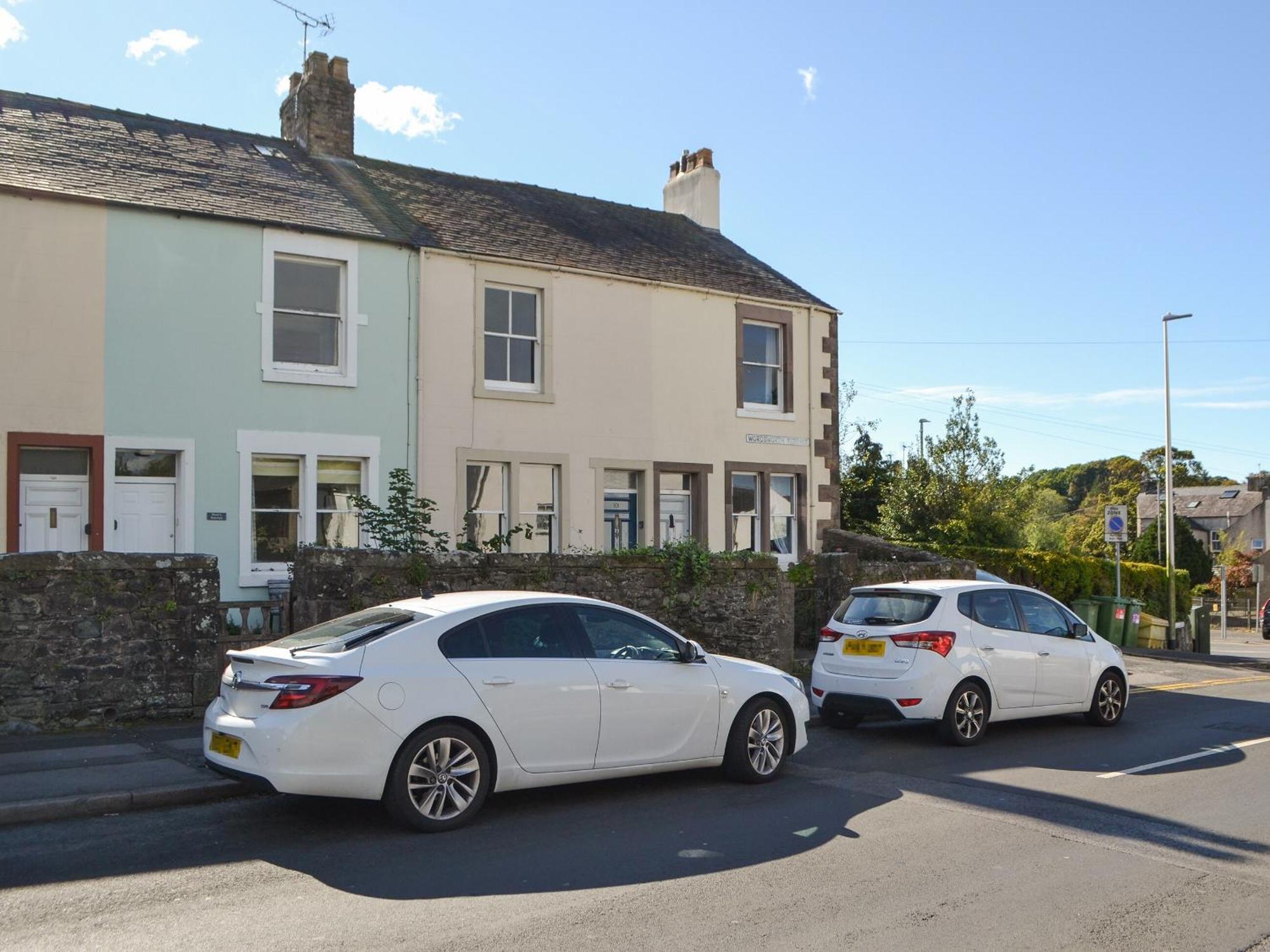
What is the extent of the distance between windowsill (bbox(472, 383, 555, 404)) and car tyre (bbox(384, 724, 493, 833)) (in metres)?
11.5

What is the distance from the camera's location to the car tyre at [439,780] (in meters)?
6.95

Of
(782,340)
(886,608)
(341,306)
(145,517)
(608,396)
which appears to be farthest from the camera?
(782,340)

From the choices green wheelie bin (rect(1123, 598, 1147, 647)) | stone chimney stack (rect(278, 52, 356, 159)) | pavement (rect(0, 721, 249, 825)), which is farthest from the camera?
green wheelie bin (rect(1123, 598, 1147, 647))

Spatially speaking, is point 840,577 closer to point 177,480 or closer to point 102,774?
point 177,480

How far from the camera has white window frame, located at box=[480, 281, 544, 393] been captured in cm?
1852

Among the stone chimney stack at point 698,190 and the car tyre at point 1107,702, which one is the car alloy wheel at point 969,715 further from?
the stone chimney stack at point 698,190

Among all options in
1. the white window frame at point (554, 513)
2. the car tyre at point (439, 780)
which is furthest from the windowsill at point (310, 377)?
the car tyre at point (439, 780)

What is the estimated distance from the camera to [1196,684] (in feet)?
55.8

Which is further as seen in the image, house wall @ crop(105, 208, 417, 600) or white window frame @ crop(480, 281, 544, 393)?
white window frame @ crop(480, 281, 544, 393)

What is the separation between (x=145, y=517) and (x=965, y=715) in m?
11.1

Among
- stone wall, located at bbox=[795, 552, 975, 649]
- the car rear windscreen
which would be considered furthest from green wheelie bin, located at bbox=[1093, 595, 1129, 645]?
the car rear windscreen

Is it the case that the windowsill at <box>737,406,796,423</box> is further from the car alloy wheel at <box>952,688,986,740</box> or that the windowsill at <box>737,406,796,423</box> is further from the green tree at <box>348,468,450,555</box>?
the car alloy wheel at <box>952,688,986,740</box>

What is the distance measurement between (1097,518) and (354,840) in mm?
75925

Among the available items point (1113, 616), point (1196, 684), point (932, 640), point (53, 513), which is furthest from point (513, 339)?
point (1113, 616)
